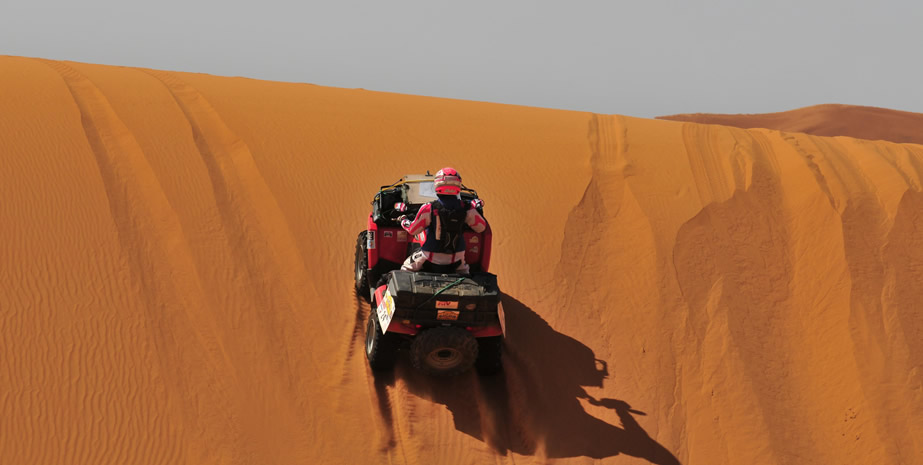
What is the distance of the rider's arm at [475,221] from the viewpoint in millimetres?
6750

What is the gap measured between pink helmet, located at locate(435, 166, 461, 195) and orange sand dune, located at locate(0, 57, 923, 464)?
1717 millimetres

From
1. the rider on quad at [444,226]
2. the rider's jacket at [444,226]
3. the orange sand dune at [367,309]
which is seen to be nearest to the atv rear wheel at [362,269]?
the orange sand dune at [367,309]

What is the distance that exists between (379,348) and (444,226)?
48.2 inches

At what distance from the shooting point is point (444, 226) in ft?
21.6

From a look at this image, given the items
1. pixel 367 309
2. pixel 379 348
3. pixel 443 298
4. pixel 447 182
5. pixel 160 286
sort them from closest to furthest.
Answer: pixel 443 298 < pixel 447 182 < pixel 379 348 < pixel 160 286 < pixel 367 309

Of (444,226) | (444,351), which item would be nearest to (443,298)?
(444,351)

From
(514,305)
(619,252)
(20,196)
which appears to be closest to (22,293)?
(20,196)

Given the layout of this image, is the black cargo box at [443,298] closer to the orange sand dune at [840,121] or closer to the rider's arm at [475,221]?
the rider's arm at [475,221]

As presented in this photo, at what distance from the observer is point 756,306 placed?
859 centimetres

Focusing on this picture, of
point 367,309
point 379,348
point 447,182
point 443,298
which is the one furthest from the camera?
point 367,309

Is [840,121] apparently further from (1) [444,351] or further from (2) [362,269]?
(1) [444,351]

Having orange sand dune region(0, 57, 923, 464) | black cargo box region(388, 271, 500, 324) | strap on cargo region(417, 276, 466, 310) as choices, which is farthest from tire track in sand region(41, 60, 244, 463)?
strap on cargo region(417, 276, 466, 310)

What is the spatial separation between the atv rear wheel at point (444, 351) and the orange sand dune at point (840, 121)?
4219cm

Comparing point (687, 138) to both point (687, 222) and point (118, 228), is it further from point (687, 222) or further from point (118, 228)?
point (118, 228)
